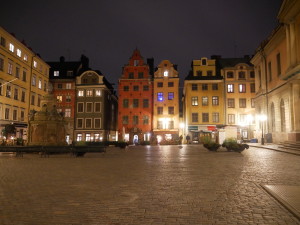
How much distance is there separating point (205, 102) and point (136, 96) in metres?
14.4

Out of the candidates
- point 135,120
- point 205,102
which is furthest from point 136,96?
point 205,102

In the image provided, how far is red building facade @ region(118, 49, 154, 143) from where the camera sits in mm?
57031

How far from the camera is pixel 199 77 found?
55.3 m

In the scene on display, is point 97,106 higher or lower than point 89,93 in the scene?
lower

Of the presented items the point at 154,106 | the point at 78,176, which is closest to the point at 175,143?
the point at 154,106

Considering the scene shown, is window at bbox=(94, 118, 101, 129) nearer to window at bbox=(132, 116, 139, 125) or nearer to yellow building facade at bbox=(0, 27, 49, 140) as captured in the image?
window at bbox=(132, 116, 139, 125)

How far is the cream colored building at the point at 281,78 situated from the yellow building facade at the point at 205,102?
436 inches

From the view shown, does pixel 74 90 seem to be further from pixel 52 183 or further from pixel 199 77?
pixel 52 183

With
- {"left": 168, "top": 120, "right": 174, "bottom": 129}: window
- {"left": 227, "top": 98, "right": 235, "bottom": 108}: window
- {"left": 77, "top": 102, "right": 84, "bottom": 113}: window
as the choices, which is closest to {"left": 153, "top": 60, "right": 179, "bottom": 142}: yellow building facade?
{"left": 168, "top": 120, "right": 174, "bottom": 129}: window

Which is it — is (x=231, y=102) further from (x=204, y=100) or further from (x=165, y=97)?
(x=165, y=97)

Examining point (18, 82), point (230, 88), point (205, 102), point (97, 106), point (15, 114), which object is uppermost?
point (230, 88)

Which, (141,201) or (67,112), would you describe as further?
(67,112)

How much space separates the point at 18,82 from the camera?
1823 inches

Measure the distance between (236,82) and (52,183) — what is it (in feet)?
163
